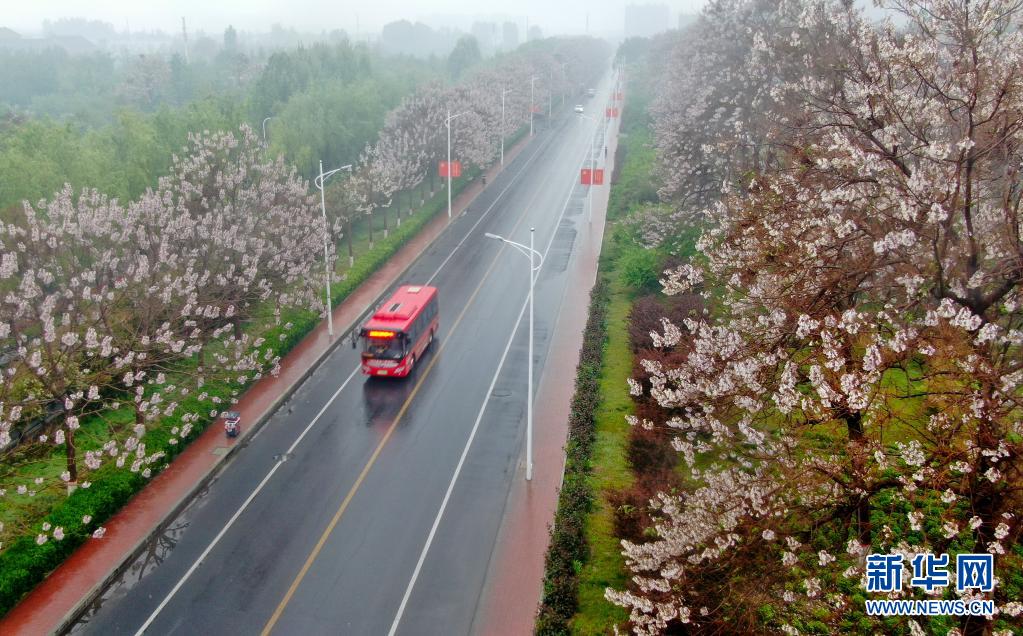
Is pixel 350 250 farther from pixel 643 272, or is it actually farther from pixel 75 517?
pixel 75 517

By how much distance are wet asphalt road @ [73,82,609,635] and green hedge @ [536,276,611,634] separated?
1656 millimetres

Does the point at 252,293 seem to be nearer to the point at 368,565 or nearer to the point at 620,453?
the point at 368,565

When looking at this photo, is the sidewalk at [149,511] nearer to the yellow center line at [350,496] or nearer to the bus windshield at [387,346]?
the bus windshield at [387,346]

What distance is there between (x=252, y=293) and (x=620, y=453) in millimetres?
13544

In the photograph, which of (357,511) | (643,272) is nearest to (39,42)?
(643,272)

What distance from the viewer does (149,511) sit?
61.1ft

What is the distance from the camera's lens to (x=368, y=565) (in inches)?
665

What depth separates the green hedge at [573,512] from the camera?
49.2ft

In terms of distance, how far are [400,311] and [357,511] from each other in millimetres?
9094

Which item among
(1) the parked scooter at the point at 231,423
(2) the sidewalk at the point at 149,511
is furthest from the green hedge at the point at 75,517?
(1) the parked scooter at the point at 231,423

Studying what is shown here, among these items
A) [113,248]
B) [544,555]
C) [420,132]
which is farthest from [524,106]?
[544,555]

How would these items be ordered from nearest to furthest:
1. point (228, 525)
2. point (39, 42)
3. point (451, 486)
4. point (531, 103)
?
point (228, 525) < point (451, 486) < point (531, 103) < point (39, 42)

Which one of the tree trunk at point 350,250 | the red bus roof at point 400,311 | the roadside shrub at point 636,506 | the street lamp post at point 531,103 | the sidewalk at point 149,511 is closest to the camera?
the sidewalk at point 149,511

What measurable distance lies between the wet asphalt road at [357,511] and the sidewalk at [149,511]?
34 cm
